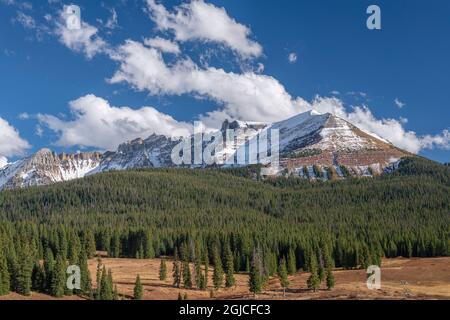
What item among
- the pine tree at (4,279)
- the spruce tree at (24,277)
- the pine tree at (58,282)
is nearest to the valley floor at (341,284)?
the pine tree at (4,279)

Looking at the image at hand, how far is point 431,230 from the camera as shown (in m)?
200

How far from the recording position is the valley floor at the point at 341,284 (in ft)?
315

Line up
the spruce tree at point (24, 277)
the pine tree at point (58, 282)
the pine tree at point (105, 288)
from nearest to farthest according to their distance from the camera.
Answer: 1. the pine tree at point (105, 288)
2. the spruce tree at point (24, 277)
3. the pine tree at point (58, 282)

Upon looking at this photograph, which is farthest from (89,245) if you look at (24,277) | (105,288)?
(105,288)

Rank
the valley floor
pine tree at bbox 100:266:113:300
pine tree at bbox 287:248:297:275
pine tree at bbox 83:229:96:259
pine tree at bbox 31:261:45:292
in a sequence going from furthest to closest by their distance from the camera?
pine tree at bbox 83:229:96:259, pine tree at bbox 287:248:297:275, pine tree at bbox 31:261:45:292, the valley floor, pine tree at bbox 100:266:113:300

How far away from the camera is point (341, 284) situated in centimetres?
11544

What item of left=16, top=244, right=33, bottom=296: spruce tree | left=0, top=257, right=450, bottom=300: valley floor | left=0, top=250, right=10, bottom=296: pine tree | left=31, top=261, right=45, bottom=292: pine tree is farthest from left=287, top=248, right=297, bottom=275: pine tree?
left=0, top=250, right=10, bottom=296: pine tree

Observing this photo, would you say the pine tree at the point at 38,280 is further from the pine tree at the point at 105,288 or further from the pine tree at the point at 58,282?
the pine tree at the point at 105,288

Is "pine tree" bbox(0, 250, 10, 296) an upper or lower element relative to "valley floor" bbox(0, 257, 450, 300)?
upper

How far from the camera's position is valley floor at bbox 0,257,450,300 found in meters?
96.1

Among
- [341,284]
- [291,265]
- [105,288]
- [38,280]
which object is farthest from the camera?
[291,265]

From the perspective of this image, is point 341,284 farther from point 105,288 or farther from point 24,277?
point 24,277

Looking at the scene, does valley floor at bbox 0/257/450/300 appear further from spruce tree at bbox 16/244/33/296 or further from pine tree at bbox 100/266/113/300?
pine tree at bbox 100/266/113/300
